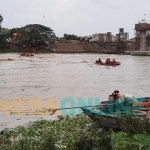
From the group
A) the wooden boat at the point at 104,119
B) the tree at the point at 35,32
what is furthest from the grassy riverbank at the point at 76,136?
the tree at the point at 35,32

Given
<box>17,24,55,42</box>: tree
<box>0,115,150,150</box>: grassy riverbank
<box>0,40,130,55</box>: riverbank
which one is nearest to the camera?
<box>0,115,150,150</box>: grassy riverbank

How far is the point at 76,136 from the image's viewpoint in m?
7.13

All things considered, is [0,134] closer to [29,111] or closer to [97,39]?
[29,111]

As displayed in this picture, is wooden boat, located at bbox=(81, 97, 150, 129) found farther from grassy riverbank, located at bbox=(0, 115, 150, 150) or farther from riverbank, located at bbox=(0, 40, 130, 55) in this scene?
riverbank, located at bbox=(0, 40, 130, 55)

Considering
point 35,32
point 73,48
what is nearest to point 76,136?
point 35,32

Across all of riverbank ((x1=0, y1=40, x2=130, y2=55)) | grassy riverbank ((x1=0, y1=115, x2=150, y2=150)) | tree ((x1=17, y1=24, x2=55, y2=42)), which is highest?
tree ((x1=17, y1=24, x2=55, y2=42))

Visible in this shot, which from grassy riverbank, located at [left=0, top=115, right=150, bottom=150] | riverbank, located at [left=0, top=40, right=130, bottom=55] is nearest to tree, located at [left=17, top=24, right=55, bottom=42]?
riverbank, located at [left=0, top=40, right=130, bottom=55]

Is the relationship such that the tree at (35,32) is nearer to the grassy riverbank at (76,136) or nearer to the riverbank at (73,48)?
the riverbank at (73,48)

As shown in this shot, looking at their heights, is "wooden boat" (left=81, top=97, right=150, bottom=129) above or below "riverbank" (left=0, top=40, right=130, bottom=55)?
below

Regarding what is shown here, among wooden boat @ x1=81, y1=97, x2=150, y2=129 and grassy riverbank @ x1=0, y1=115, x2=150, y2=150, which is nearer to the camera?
grassy riverbank @ x1=0, y1=115, x2=150, y2=150

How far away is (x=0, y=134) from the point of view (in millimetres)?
8055

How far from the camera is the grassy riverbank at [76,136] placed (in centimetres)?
482

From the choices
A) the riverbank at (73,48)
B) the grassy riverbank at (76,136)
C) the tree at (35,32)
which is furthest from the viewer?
the riverbank at (73,48)

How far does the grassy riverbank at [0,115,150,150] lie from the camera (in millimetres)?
4824
